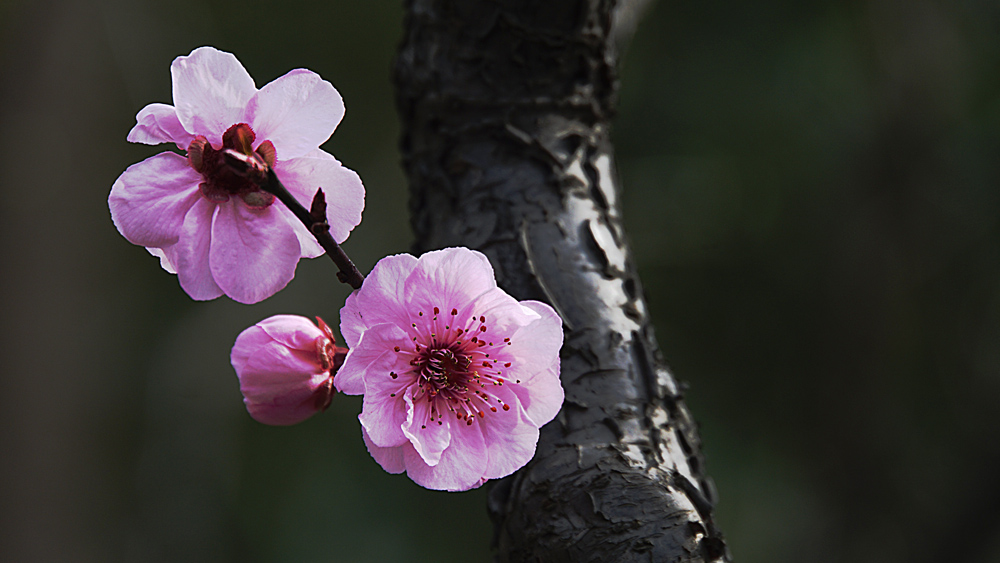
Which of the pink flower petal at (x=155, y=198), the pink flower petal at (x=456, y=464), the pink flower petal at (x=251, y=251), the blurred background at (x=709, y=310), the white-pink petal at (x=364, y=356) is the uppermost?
the blurred background at (x=709, y=310)

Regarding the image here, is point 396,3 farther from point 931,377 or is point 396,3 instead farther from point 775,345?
point 931,377

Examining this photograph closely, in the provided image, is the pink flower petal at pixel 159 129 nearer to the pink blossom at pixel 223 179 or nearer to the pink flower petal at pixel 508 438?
the pink blossom at pixel 223 179

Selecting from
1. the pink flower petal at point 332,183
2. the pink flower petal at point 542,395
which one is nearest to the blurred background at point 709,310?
the pink flower petal at point 542,395

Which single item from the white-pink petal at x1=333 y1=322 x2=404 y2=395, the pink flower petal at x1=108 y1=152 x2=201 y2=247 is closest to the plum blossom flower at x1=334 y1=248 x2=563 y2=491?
the white-pink petal at x1=333 y1=322 x2=404 y2=395

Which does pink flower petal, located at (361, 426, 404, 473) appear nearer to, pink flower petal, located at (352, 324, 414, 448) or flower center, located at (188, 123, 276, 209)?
pink flower petal, located at (352, 324, 414, 448)

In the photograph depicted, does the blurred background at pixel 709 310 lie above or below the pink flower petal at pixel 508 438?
above

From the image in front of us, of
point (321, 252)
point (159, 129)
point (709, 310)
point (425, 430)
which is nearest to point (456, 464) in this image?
point (425, 430)

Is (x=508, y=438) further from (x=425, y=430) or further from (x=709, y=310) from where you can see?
(x=709, y=310)
